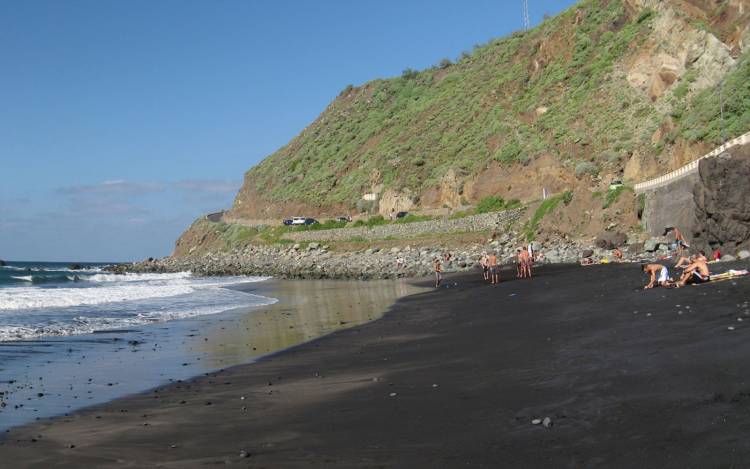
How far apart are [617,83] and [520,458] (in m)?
57.7

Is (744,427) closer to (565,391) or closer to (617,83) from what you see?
(565,391)

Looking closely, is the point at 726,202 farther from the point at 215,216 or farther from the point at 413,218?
the point at 215,216

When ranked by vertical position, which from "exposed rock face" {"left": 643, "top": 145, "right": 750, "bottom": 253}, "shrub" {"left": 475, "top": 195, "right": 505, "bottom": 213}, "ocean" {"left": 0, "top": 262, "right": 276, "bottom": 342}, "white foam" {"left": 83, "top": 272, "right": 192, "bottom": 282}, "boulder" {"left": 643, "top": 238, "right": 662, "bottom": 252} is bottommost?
"ocean" {"left": 0, "top": 262, "right": 276, "bottom": 342}

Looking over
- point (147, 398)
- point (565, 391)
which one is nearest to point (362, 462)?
point (565, 391)

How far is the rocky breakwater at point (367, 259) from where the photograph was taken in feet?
130

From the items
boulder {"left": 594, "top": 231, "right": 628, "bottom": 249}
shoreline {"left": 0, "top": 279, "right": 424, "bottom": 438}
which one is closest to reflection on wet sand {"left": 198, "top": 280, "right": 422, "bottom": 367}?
shoreline {"left": 0, "top": 279, "right": 424, "bottom": 438}

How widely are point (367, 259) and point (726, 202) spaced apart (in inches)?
1362

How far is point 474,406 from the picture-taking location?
809cm

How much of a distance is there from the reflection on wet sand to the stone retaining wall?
56.9ft

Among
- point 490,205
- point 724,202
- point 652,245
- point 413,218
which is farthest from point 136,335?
point 413,218

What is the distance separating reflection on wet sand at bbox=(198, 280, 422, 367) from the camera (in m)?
16.2

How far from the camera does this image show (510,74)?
7488 cm

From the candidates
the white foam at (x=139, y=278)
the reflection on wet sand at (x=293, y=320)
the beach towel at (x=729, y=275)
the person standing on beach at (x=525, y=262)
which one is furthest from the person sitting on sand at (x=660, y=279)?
the white foam at (x=139, y=278)

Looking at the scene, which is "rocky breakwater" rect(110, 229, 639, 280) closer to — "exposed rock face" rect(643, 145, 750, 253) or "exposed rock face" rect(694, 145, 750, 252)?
"exposed rock face" rect(643, 145, 750, 253)
